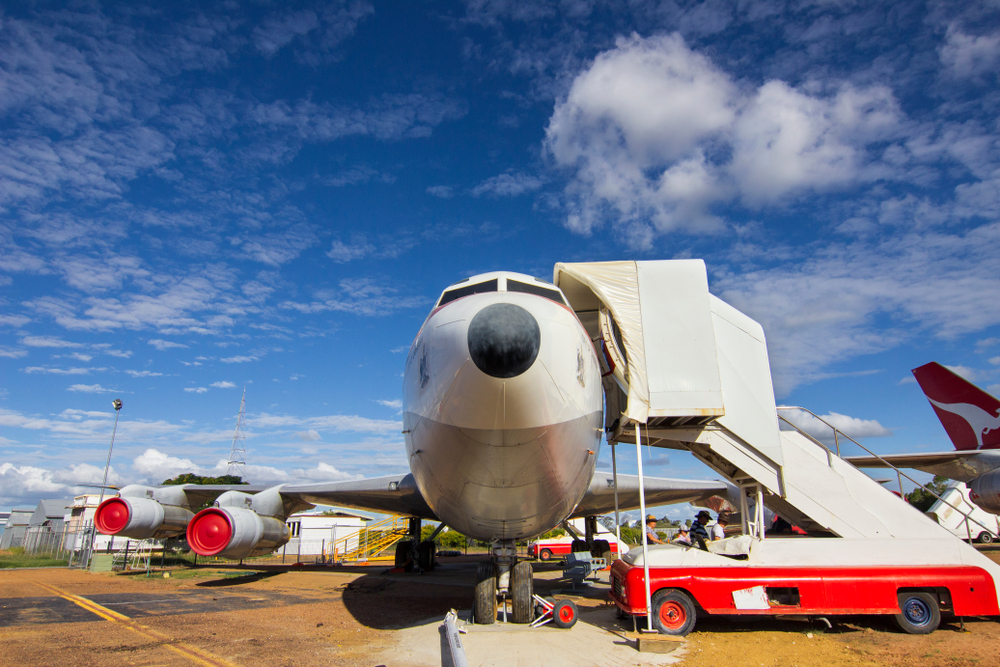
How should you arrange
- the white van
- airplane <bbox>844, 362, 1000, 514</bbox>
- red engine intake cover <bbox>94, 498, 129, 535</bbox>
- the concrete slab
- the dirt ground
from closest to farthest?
1. the concrete slab
2. the dirt ground
3. airplane <bbox>844, 362, 1000, 514</bbox>
4. red engine intake cover <bbox>94, 498, 129, 535</bbox>
5. the white van

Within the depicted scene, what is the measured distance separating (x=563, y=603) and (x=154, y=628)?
6273mm

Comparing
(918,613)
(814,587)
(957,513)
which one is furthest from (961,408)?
Result: (814,587)

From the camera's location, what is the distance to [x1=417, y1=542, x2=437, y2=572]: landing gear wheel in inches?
680

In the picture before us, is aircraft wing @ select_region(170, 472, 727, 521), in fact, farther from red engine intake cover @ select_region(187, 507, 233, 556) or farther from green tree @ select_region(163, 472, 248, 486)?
green tree @ select_region(163, 472, 248, 486)

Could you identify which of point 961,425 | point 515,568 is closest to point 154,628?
point 515,568

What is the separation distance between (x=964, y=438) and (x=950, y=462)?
5.29m

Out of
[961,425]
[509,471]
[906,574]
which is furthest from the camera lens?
[961,425]

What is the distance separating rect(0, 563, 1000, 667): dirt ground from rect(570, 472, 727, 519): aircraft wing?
223 cm

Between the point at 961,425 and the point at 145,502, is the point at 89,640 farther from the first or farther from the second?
the point at 961,425

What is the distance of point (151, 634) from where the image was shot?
292 inches

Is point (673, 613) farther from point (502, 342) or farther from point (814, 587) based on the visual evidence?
point (502, 342)

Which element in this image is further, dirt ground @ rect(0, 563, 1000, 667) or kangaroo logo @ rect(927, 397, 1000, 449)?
kangaroo logo @ rect(927, 397, 1000, 449)

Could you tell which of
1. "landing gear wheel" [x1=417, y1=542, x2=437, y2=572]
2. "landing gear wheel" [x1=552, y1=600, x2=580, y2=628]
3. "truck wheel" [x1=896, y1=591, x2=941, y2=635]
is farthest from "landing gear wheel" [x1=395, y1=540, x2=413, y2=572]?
"truck wheel" [x1=896, y1=591, x2=941, y2=635]

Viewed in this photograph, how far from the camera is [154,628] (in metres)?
7.89
